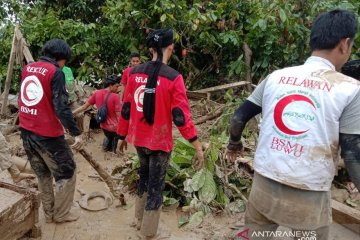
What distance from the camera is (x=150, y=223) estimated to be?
342 centimetres

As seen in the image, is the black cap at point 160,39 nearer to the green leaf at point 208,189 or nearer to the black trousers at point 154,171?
the black trousers at point 154,171

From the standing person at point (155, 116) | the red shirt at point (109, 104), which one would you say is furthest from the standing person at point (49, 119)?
the red shirt at point (109, 104)

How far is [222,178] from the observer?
14.4ft

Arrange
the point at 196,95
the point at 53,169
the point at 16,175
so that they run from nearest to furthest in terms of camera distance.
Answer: the point at 53,169
the point at 16,175
the point at 196,95

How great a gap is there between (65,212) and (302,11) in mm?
5624

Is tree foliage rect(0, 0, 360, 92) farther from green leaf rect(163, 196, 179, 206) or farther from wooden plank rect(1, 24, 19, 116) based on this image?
green leaf rect(163, 196, 179, 206)

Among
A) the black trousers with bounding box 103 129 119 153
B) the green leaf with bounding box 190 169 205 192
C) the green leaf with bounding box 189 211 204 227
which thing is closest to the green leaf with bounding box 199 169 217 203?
the green leaf with bounding box 190 169 205 192

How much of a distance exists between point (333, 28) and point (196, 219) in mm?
2653

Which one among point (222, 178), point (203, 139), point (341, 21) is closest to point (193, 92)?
point (203, 139)

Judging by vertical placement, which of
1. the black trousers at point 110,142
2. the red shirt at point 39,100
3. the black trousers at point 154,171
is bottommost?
the black trousers at point 110,142

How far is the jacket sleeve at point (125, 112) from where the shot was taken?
3339mm

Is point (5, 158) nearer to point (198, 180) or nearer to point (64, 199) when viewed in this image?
point (64, 199)

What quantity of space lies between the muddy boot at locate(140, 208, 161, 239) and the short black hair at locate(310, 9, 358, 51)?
2.18 m

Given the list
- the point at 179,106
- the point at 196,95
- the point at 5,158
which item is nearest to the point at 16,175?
the point at 5,158
